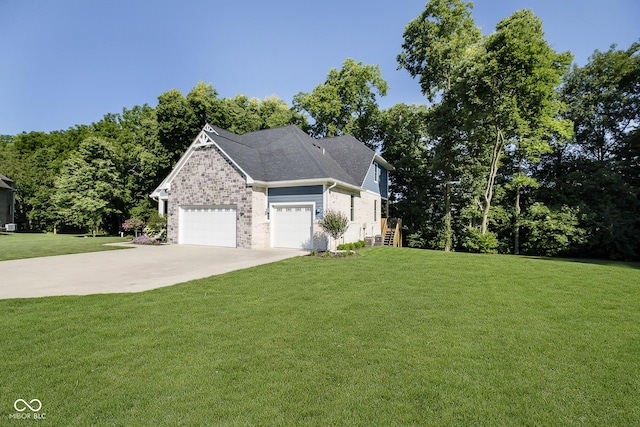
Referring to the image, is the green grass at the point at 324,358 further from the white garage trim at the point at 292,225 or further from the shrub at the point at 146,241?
the shrub at the point at 146,241

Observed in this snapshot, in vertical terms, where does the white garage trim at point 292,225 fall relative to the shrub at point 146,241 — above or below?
above

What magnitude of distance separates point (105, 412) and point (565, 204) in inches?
887

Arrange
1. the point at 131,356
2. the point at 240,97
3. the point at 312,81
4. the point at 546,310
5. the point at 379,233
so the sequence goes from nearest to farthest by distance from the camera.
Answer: the point at 131,356
the point at 546,310
the point at 379,233
the point at 312,81
the point at 240,97

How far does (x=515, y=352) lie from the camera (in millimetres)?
3771

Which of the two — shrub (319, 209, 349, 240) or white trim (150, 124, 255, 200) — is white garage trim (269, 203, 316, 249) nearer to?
shrub (319, 209, 349, 240)

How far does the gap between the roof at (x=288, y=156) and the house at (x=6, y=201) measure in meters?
23.9

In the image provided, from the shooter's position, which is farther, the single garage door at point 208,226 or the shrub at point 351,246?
the single garage door at point 208,226

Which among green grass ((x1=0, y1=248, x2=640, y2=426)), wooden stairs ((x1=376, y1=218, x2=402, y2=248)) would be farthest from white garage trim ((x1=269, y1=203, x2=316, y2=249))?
green grass ((x1=0, y1=248, x2=640, y2=426))

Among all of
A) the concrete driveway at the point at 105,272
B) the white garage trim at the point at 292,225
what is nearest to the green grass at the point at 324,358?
the concrete driveway at the point at 105,272

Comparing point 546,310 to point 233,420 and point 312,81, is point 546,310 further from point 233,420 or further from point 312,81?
point 312,81

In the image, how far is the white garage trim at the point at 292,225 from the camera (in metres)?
14.7

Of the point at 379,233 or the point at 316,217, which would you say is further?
the point at 379,233

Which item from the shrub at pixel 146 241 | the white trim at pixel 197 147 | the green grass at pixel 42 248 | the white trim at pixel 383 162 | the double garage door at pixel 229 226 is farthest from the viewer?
the white trim at pixel 383 162

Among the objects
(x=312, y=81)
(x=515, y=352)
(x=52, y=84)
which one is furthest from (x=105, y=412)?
(x=312, y=81)
